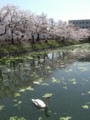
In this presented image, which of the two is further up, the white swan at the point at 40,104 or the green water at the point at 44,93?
the white swan at the point at 40,104

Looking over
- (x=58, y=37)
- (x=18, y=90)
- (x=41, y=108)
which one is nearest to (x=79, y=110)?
(x=41, y=108)

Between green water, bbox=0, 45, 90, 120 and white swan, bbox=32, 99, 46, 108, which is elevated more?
white swan, bbox=32, 99, 46, 108

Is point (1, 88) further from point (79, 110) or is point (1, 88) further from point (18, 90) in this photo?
point (79, 110)

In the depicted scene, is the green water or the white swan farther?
the white swan

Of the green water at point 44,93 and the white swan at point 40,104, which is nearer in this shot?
the green water at point 44,93

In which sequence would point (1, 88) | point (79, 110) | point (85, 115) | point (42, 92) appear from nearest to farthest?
point (85, 115) → point (79, 110) → point (42, 92) → point (1, 88)

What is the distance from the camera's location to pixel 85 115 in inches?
383

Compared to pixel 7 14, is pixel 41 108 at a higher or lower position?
lower

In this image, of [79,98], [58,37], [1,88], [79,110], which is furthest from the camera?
[58,37]

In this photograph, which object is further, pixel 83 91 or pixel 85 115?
pixel 83 91

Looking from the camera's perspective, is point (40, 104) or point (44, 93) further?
point (44, 93)

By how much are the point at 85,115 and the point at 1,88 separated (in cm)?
708

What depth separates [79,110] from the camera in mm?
10367

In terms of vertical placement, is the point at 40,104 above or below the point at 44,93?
above
